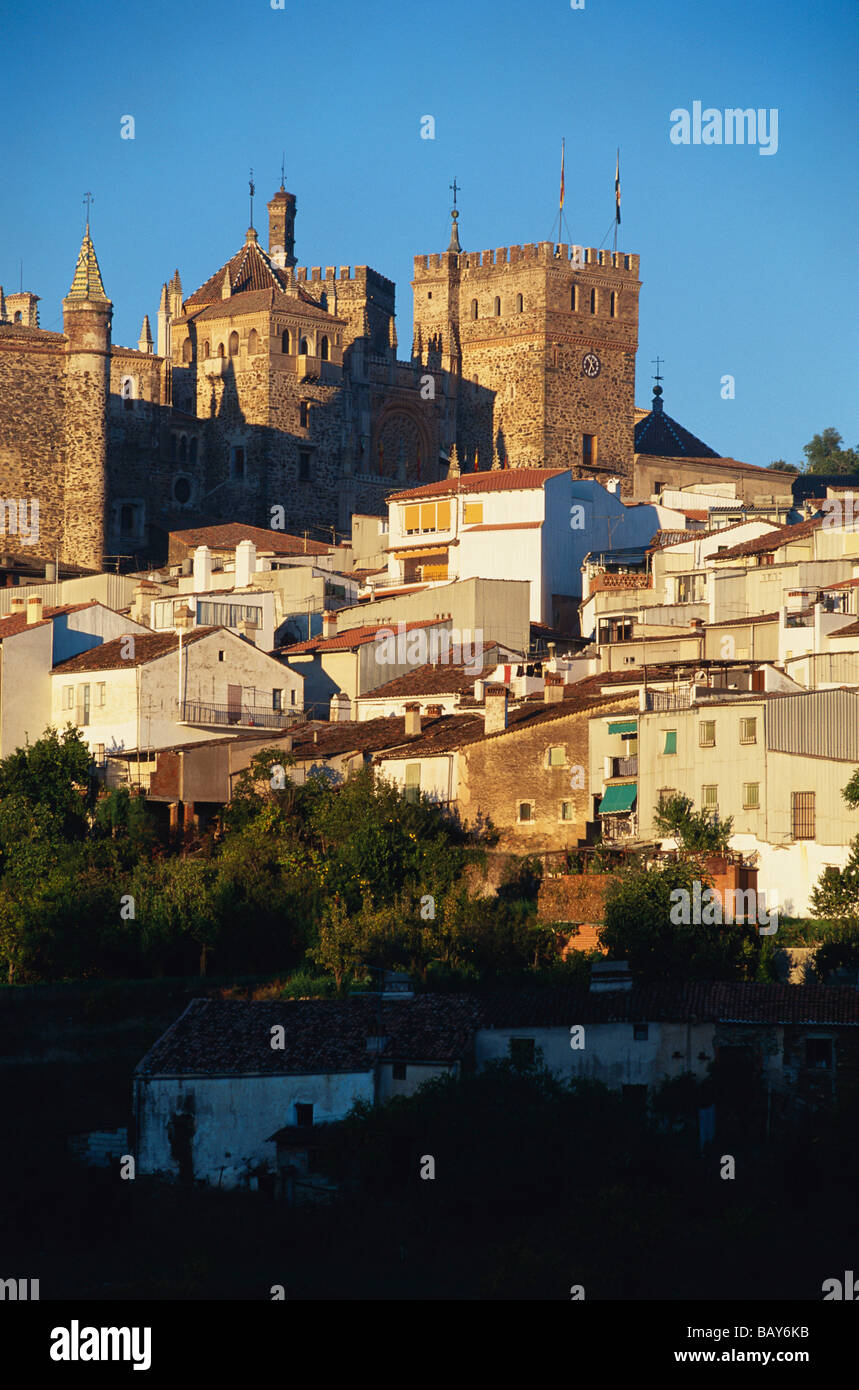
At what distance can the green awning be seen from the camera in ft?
161

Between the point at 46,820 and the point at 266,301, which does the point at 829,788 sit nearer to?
the point at 46,820


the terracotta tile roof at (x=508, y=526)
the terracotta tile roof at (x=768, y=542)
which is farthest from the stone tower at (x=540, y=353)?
the terracotta tile roof at (x=768, y=542)

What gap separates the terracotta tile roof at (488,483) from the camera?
71.1 m

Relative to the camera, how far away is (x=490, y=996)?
42.2 metres

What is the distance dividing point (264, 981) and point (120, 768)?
34.2ft

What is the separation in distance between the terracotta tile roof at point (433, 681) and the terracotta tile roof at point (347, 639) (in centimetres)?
135

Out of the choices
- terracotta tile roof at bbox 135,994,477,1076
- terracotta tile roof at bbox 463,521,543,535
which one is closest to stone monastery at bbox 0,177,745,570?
terracotta tile roof at bbox 463,521,543,535

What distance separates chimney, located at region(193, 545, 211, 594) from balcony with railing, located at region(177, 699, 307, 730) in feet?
37.8

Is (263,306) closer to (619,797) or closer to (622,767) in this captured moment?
(622,767)

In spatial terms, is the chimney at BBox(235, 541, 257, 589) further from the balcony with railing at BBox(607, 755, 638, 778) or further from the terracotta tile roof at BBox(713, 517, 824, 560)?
the balcony with railing at BBox(607, 755, 638, 778)

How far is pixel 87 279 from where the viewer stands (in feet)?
263

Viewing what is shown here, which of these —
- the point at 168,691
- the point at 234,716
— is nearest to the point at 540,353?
the point at 234,716

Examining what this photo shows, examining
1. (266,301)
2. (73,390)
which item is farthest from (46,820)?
(266,301)
